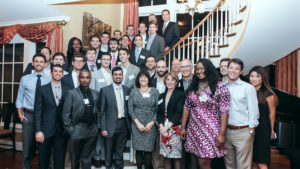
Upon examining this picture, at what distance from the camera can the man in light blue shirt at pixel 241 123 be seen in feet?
8.01

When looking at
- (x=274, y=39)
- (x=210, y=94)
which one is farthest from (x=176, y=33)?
(x=210, y=94)

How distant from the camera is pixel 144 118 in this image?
2.91m

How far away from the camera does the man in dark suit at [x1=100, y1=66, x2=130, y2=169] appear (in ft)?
9.74

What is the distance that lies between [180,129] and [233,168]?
0.69m

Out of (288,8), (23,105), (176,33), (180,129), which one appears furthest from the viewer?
(176,33)

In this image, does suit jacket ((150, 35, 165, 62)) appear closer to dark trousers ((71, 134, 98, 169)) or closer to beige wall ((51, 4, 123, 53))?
beige wall ((51, 4, 123, 53))

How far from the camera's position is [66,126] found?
8.84 feet

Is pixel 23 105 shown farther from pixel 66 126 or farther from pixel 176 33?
pixel 176 33

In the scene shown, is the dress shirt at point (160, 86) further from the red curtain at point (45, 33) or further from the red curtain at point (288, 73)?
the red curtain at point (288, 73)

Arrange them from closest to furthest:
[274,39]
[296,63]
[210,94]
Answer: [210,94] → [274,39] → [296,63]

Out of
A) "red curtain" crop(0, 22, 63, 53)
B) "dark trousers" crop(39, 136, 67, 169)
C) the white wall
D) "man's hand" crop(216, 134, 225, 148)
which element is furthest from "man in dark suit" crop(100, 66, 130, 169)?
"red curtain" crop(0, 22, 63, 53)

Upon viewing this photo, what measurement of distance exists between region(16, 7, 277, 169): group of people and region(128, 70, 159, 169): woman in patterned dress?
12mm

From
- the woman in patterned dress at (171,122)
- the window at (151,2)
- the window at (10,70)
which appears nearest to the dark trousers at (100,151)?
the woman in patterned dress at (171,122)

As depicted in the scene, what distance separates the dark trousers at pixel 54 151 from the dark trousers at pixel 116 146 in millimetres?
526
